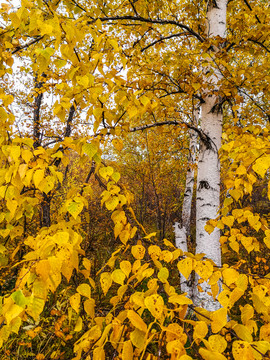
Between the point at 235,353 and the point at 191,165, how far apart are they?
3871 mm

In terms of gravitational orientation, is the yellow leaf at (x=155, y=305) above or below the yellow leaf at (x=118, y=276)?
below

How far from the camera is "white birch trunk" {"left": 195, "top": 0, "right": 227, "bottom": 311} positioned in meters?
2.35

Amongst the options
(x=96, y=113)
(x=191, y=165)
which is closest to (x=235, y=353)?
(x=96, y=113)

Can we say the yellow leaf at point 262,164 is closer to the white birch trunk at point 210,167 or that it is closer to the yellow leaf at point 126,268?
the yellow leaf at point 126,268

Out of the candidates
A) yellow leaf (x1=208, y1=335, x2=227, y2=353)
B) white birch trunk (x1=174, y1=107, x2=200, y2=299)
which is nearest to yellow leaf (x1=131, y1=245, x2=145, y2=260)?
yellow leaf (x1=208, y1=335, x2=227, y2=353)

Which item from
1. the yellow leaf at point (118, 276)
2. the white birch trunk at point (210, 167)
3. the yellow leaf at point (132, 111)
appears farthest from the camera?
the white birch trunk at point (210, 167)

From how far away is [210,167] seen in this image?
2.40 m

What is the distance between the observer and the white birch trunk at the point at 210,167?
2.35 m

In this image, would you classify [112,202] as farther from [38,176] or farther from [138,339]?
[138,339]

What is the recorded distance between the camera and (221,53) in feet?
7.09

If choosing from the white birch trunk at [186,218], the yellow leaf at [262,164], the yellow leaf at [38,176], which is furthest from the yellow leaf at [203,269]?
the white birch trunk at [186,218]

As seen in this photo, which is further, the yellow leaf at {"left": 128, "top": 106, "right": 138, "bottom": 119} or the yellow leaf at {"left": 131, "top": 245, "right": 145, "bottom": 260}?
the yellow leaf at {"left": 128, "top": 106, "right": 138, "bottom": 119}

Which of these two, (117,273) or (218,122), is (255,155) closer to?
(117,273)

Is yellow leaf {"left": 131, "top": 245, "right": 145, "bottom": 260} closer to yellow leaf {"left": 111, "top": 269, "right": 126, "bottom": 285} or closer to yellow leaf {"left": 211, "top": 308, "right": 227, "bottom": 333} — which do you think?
yellow leaf {"left": 111, "top": 269, "right": 126, "bottom": 285}
